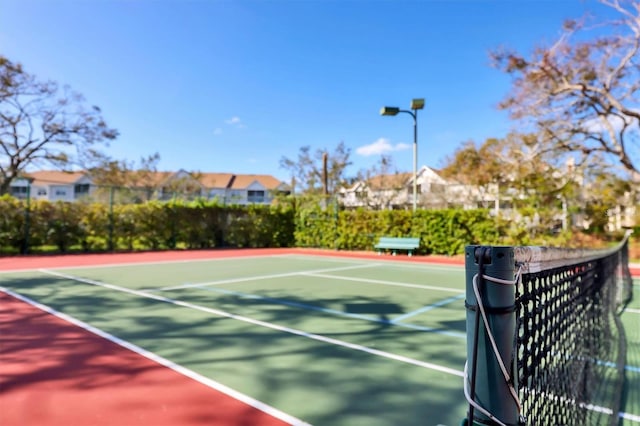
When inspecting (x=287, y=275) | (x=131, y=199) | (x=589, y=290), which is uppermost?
(x=131, y=199)

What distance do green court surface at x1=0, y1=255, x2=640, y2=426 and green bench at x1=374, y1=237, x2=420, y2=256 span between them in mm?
6181

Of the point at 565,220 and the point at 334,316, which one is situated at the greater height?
the point at 565,220

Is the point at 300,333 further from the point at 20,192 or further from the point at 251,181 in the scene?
the point at 251,181

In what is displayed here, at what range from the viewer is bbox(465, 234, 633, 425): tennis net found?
3.31 feet

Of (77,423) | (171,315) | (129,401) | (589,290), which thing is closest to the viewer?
(77,423)

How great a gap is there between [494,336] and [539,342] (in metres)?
0.89

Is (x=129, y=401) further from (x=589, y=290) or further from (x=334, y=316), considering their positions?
(x=589, y=290)

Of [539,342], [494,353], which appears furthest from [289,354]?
Result: [494,353]

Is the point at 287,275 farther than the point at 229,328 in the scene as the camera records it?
Yes

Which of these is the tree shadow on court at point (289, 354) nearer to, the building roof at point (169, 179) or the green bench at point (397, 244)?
the green bench at point (397, 244)

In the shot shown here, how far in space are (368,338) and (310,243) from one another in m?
15.0

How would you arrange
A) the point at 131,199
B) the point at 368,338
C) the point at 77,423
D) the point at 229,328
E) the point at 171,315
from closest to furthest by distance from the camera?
the point at 77,423, the point at 368,338, the point at 229,328, the point at 171,315, the point at 131,199

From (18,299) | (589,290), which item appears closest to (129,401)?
(589,290)

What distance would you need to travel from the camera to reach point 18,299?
617 cm
